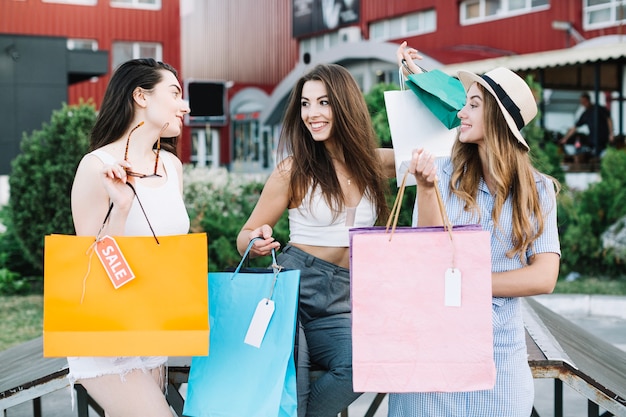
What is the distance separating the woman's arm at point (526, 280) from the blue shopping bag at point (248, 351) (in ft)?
2.29

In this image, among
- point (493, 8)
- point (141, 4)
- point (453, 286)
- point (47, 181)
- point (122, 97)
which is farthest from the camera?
point (141, 4)

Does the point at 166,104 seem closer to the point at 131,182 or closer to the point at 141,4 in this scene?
the point at 131,182

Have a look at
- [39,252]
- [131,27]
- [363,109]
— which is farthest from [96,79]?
[363,109]

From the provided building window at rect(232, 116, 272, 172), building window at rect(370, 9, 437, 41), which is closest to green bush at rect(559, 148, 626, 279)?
building window at rect(370, 9, 437, 41)

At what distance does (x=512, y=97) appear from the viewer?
2.52 meters

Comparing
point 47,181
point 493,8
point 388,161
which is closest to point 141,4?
point 493,8

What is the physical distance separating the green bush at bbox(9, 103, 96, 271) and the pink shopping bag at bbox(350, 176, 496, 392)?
8.10 metres

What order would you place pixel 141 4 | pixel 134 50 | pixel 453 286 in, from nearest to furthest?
pixel 453 286 < pixel 141 4 < pixel 134 50

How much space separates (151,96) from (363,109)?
0.94m

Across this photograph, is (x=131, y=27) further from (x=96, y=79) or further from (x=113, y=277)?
(x=113, y=277)

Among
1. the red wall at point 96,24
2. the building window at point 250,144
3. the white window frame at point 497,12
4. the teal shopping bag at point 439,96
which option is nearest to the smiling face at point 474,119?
the teal shopping bag at point 439,96

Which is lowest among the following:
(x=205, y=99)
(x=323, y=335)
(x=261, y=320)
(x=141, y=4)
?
(x=323, y=335)

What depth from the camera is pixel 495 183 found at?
256cm

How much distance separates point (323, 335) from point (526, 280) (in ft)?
2.86
